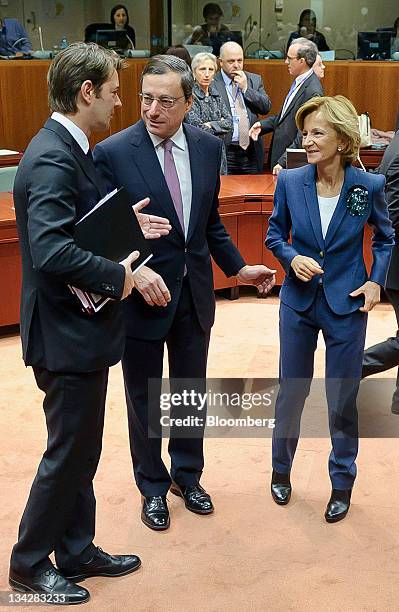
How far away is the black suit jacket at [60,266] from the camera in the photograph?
87.7 inches

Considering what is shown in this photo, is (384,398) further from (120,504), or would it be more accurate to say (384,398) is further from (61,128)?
(61,128)

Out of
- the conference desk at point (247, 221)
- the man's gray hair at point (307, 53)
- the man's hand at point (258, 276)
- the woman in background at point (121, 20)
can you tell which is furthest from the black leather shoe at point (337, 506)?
the woman in background at point (121, 20)

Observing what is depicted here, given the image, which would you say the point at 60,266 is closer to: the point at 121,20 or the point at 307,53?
the point at 307,53

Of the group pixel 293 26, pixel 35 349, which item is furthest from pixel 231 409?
pixel 293 26

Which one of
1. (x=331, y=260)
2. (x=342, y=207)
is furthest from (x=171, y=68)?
(x=331, y=260)

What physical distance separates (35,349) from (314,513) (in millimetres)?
1406

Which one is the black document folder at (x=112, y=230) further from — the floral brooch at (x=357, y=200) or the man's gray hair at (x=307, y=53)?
the man's gray hair at (x=307, y=53)

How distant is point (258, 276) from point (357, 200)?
0.45 metres

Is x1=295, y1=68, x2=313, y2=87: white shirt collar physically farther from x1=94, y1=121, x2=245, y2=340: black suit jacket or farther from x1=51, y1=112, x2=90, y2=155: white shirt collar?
x1=51, y1=112, x2=90, y2=155: white shirt collar

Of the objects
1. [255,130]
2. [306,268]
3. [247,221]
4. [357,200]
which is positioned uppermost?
[357,200]

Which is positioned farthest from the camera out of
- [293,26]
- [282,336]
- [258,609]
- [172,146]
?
[293,26]

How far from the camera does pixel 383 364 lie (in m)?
4.31

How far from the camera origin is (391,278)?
3879mm

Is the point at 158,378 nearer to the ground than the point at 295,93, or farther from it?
nearer to the ground
